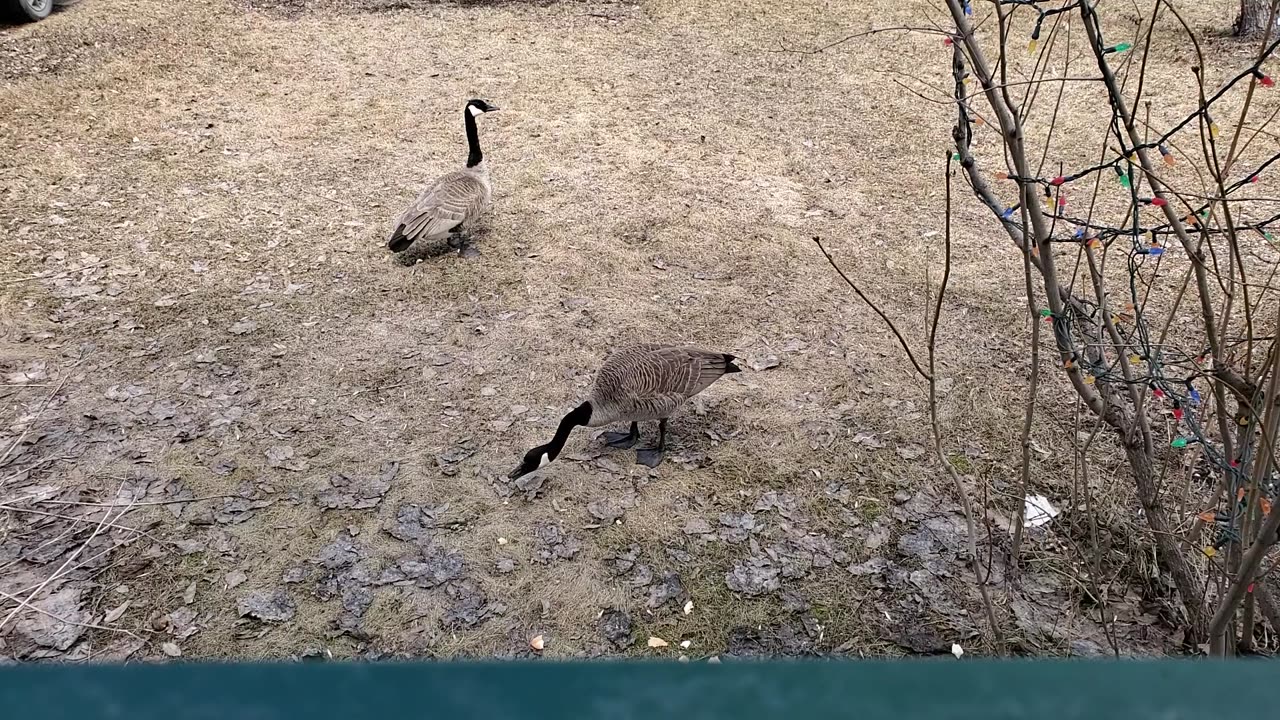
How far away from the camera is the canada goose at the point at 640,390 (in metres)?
3.60

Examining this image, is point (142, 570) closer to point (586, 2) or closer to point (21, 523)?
point (21, 523)

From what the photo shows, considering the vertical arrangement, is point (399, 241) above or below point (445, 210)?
below

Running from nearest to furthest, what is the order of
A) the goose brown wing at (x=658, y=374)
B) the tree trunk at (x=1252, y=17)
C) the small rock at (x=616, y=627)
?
the small rock at (x=616, y=627)
the goose brown wing at (x=658, y=374)
the tree trunk at (x=1252, y=17)

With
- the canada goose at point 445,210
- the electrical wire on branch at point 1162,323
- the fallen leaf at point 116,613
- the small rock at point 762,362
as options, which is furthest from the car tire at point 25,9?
the electrical wire on branch at point 1162,323

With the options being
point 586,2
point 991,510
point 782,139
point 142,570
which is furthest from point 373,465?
point 586,2

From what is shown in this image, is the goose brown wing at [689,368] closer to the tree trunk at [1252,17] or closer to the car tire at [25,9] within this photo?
the tree trunk at [1252,17]

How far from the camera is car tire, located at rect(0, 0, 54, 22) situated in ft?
28.5

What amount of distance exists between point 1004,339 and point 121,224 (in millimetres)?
5408

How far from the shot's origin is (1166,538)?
8.53 feet

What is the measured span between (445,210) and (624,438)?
2.03 meters

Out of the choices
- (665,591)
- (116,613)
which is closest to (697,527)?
(665,591)

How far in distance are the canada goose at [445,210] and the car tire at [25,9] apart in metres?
6.30

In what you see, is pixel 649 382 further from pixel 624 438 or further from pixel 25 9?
pixel 25 9

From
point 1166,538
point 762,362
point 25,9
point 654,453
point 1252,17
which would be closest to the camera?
point 1166,538
